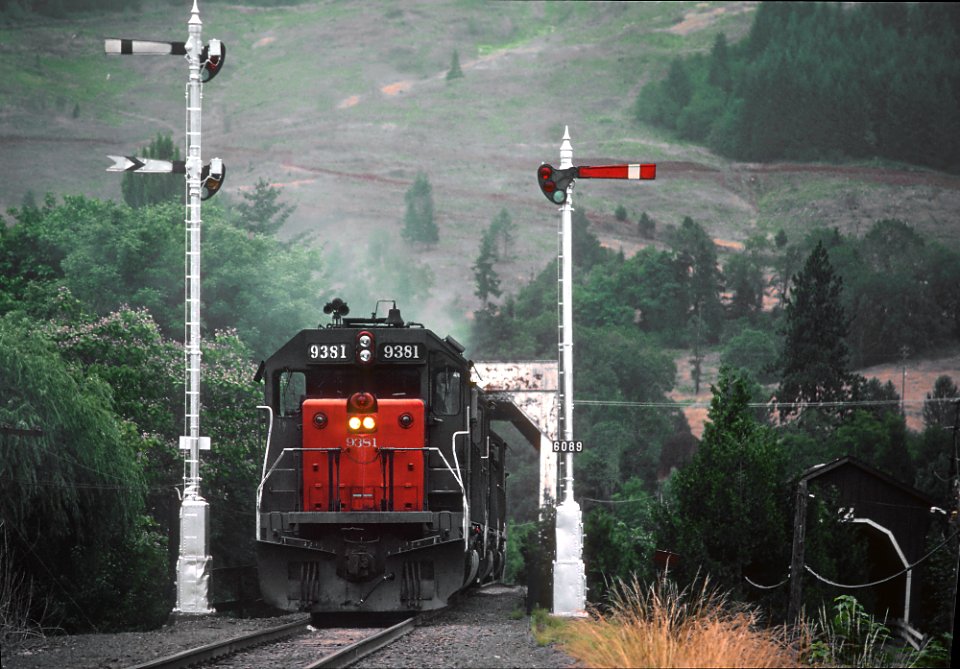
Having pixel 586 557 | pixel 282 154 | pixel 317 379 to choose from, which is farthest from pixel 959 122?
pixel 317 379

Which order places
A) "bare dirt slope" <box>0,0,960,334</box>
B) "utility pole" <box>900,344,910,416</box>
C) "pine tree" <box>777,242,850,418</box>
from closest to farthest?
"pine tree" <box>777,242,850,418</box> < "utility pole" <box>900,344,910,416</box> < "bare dirt slope" <box>0,0,960,334</box>

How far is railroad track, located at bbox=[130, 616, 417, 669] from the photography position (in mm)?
14420

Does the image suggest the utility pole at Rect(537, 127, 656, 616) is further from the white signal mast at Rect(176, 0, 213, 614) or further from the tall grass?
the tall grass

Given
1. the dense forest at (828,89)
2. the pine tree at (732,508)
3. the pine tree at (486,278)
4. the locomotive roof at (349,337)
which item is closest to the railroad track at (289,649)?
the locomotive roof at (349,337)

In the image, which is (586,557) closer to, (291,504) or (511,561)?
(511,561)

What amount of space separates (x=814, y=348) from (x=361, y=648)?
78.2 metres

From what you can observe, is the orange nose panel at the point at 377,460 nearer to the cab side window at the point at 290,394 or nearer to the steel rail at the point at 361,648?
the cab side window at the point at 290,394

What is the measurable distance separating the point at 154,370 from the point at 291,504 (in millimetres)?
26532

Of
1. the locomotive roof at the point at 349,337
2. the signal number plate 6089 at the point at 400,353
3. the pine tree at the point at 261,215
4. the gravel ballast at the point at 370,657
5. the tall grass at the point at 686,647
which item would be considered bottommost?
the gravel ballast at the point at 370,657

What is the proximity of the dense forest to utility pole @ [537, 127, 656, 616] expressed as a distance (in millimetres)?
158596

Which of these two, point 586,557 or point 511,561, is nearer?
point 586,557

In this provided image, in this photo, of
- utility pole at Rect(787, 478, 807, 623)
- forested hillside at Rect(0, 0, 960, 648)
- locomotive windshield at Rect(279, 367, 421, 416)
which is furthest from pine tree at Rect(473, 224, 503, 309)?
locomotive windshield at Rect(279, 367, 421, 416)

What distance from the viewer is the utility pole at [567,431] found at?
22.2 meters

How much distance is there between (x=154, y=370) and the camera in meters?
46.3
